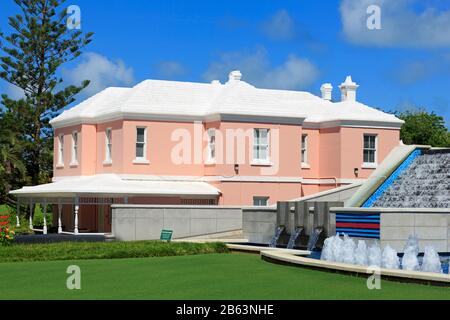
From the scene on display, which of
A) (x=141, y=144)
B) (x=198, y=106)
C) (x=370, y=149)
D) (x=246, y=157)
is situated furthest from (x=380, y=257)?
(x=370, y=149)

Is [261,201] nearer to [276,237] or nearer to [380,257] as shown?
[276,237]

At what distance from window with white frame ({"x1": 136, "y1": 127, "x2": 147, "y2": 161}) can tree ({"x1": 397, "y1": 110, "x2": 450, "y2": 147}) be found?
38.4m

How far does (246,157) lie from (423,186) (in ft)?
39.2

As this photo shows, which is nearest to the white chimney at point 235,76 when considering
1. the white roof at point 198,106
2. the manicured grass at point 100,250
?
the white roof at point 198,106

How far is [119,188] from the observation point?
39.5 m

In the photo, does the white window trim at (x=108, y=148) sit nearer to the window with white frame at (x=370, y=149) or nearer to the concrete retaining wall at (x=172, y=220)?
the concrete retaining wall at (x=172, y=220)

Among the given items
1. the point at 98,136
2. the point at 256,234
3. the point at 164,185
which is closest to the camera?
the point at 256,234

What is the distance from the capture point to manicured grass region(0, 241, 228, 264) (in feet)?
79.0

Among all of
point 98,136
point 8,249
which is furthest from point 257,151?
point 8,249

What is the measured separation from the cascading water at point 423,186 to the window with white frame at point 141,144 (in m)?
A: 13.1
